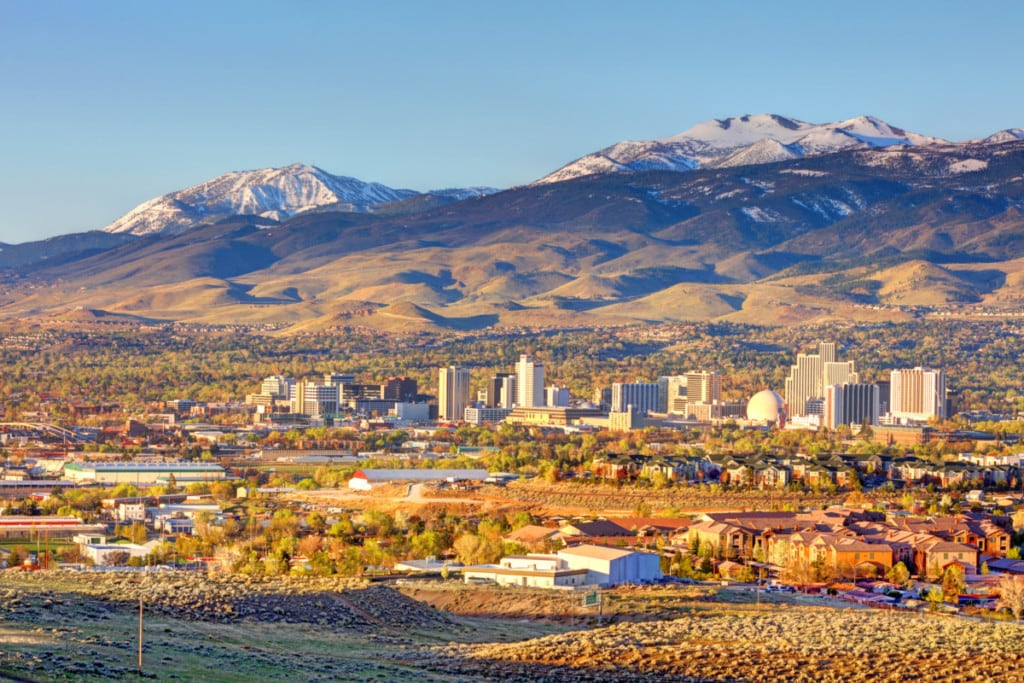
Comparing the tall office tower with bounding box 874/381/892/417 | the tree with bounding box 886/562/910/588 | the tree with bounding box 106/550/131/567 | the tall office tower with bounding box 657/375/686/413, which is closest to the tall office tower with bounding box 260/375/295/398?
the tall office tower with bounding box 657/375/686/413

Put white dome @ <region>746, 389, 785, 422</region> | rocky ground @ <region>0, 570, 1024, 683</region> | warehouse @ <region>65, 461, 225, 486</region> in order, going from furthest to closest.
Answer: white dome @ <region>746, 389, 785, 422</region> < warehouse @ <region>65, 461, 225, 486</region> < rocky ground @ <region>0, 570, 1024, 683</region>

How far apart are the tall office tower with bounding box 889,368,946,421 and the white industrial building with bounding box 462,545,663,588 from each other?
99.4 m

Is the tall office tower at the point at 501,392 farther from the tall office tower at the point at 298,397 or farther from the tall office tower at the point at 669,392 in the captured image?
the tall office tower at the point at 298,397

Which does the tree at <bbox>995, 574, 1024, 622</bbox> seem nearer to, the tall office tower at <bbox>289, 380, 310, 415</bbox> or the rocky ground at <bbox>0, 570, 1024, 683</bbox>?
the rocky ground at <bbox>0, 570, 1024, 683</bbox>

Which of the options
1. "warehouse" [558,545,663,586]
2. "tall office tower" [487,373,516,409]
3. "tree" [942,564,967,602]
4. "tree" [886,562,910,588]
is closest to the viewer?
"warehouse" [558,545,663,586]

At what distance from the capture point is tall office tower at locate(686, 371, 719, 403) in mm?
164250

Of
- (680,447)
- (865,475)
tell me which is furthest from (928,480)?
(680,447)

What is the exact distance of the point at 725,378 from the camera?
183 metres

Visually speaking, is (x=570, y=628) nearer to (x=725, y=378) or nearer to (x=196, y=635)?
(x=196, y=635)

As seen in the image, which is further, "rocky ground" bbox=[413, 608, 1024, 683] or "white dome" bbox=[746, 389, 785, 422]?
"white dome" bbox=[746, 389, 785, 422]

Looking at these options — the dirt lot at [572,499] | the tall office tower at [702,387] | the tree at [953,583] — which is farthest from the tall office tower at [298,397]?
the tree at [953,583]

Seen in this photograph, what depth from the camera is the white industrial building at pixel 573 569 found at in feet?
173

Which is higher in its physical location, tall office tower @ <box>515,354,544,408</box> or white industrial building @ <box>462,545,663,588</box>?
tall office tower @ <box>515,354,544,408</box>

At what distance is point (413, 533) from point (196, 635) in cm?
2927
